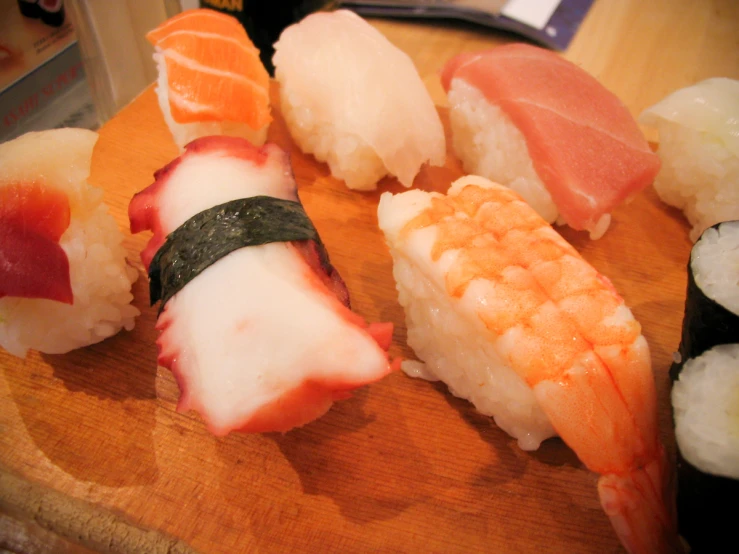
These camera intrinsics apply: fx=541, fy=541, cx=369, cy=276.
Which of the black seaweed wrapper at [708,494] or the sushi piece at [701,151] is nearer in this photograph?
the black seaweed wrapper at [708,494]

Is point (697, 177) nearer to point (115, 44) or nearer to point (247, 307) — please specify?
point (247, 307)

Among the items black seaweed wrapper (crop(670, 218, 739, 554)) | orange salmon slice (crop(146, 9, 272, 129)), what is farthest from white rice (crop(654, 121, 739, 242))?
orange salmon slice (crop(146, 9, 272, 129))

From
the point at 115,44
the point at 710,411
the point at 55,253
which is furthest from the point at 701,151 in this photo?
the point at 115,44

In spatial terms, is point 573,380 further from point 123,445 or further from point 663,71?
point 663,71

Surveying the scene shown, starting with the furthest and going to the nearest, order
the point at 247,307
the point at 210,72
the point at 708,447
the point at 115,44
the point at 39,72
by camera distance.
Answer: the point at 115,44 < the point at 39,72 < the point at 210,72 < the point at 247,307 < the point at 708,447

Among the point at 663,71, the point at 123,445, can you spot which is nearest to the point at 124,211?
the point at 123,445

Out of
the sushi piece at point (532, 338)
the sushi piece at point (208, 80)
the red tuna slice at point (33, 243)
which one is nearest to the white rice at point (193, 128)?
the sushi piece at point (208, 80)

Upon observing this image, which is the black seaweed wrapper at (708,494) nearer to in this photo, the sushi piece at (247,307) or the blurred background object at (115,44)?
the sushi piece at (247,307)
